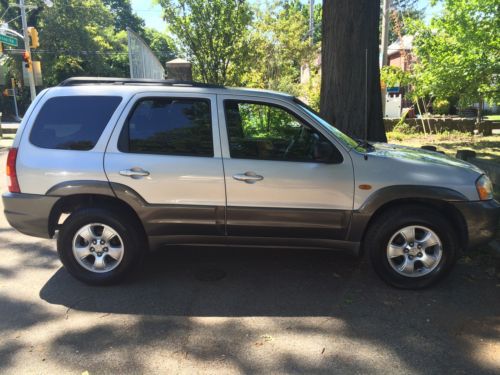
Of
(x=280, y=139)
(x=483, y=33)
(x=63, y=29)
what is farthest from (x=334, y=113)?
(x=63, y=29)

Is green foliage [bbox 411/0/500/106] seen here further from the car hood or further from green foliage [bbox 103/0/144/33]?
green foliage [bbox 103/0/144/33]

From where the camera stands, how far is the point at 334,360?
314 cm

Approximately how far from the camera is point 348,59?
664cm

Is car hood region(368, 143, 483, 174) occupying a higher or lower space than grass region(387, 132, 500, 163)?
higher

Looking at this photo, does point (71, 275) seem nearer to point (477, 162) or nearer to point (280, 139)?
point (280, 139)

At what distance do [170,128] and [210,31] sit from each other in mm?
11917

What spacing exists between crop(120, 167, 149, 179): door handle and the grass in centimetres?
959

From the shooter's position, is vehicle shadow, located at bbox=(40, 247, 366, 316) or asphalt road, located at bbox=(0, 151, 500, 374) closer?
asphalt road, located at bbox=(0, 151, 500, 374)

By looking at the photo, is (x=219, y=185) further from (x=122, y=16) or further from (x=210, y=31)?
(x=122, y=16)

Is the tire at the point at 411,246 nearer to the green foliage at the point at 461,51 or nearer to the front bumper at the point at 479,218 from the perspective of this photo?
the front bumper at the point at 479,218

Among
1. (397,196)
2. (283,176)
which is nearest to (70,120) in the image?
(283,176)

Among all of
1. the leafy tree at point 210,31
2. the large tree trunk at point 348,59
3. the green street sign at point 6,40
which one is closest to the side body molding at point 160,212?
the large tree trunk at point 348,59

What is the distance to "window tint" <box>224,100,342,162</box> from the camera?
4.10 metres

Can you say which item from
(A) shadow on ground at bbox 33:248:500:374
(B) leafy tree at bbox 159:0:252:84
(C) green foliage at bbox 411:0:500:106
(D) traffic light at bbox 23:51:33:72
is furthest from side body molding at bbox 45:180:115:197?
(D) traffic light at bbox 23:51:33:72
